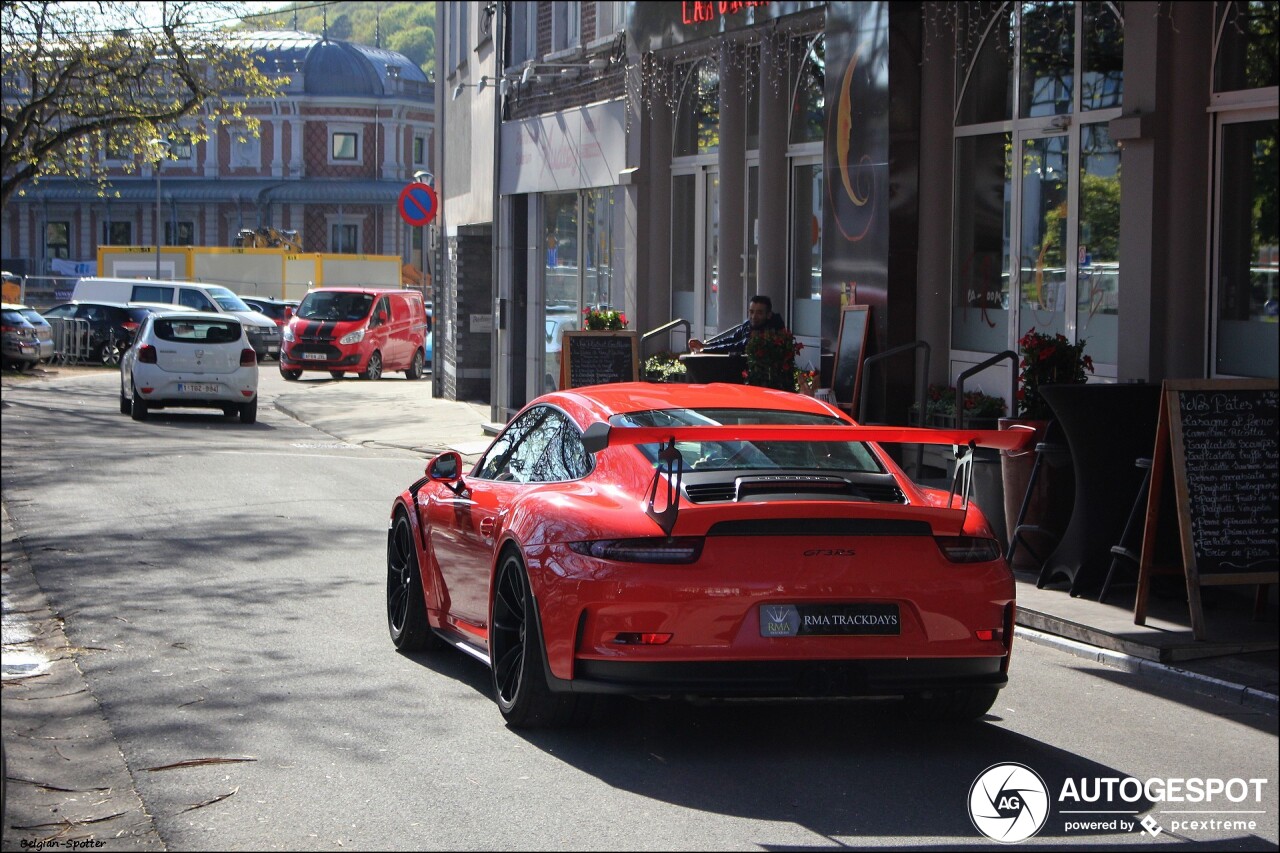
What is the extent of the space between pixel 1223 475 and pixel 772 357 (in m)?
7.67

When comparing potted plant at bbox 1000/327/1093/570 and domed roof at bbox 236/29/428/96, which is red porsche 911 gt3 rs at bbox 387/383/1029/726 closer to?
potted plant at bbox 1000/327/1093/570

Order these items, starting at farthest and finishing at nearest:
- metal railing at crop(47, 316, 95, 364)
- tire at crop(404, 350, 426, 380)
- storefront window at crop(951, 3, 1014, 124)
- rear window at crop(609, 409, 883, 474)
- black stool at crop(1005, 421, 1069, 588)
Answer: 1. metal railing at crop(47, 316, 95, 364)
2. tire at crop(404, 350, 426, 380)
3. storefront window at crop(951, 3, 1014, 124)
4. black stool at crop(1005, 421, 1069, 588)
5. rear window at crop(609, 409, 883, 474)

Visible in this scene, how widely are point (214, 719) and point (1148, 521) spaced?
4.84 m

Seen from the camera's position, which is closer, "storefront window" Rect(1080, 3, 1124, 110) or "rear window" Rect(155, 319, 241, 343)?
"storefront window" Rect(1080, 3, 1124, 110)

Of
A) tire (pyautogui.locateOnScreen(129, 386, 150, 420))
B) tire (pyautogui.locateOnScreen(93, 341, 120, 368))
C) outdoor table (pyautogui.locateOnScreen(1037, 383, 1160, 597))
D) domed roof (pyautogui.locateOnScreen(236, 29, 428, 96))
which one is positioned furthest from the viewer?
domed roof (pyautogui.locateOnScreen(236, 29, 428, 96))

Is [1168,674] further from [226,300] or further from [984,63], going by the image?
[226,300]

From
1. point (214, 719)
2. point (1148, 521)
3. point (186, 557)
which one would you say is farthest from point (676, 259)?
point (214, 719)

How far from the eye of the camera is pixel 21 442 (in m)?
20.0

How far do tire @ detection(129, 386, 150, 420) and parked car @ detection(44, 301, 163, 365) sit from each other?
17044mm

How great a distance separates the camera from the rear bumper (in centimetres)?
584

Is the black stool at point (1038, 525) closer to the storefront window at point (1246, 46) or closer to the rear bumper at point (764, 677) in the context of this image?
the storefront window at point (1246, 46)

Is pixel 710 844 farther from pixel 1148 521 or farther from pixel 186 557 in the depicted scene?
pixel 186 557

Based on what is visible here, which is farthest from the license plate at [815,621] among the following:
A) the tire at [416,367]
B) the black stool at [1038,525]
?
the tire at [416,367]

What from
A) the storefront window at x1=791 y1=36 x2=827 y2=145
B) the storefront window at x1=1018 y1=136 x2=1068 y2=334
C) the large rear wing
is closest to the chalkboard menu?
the storefront window at x1=791 y1=36 x2=827 y2=145
